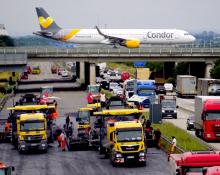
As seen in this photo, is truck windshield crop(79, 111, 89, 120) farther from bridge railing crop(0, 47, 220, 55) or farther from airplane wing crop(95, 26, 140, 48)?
airplane wing crop(95, 26, 140, 48)

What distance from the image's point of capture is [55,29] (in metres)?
128

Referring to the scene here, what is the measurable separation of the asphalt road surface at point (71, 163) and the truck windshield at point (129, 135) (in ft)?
4.55

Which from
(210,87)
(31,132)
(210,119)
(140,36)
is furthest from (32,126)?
(140,36)

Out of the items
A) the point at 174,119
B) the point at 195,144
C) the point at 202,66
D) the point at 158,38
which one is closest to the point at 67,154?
the point at 195,144

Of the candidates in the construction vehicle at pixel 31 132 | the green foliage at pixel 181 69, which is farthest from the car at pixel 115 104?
the green foliage at pixel 181 69

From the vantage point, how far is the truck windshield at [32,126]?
40.2 metres

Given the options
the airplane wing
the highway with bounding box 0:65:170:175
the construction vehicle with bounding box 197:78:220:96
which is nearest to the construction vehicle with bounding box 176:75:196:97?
the construction vehicle with bounding box 197:78:220:96

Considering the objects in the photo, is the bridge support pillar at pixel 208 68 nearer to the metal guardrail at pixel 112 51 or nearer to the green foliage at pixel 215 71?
the metal guardrail at pixel 112 51

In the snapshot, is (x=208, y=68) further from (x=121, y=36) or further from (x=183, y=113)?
(x=183, y=113)

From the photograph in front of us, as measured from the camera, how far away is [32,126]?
40.2 meters

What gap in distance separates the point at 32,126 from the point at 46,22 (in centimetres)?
9163

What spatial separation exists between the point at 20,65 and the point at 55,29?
4458cm

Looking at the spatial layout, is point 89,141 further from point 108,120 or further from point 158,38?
point 158,38

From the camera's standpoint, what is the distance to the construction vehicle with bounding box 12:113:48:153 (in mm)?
40062
